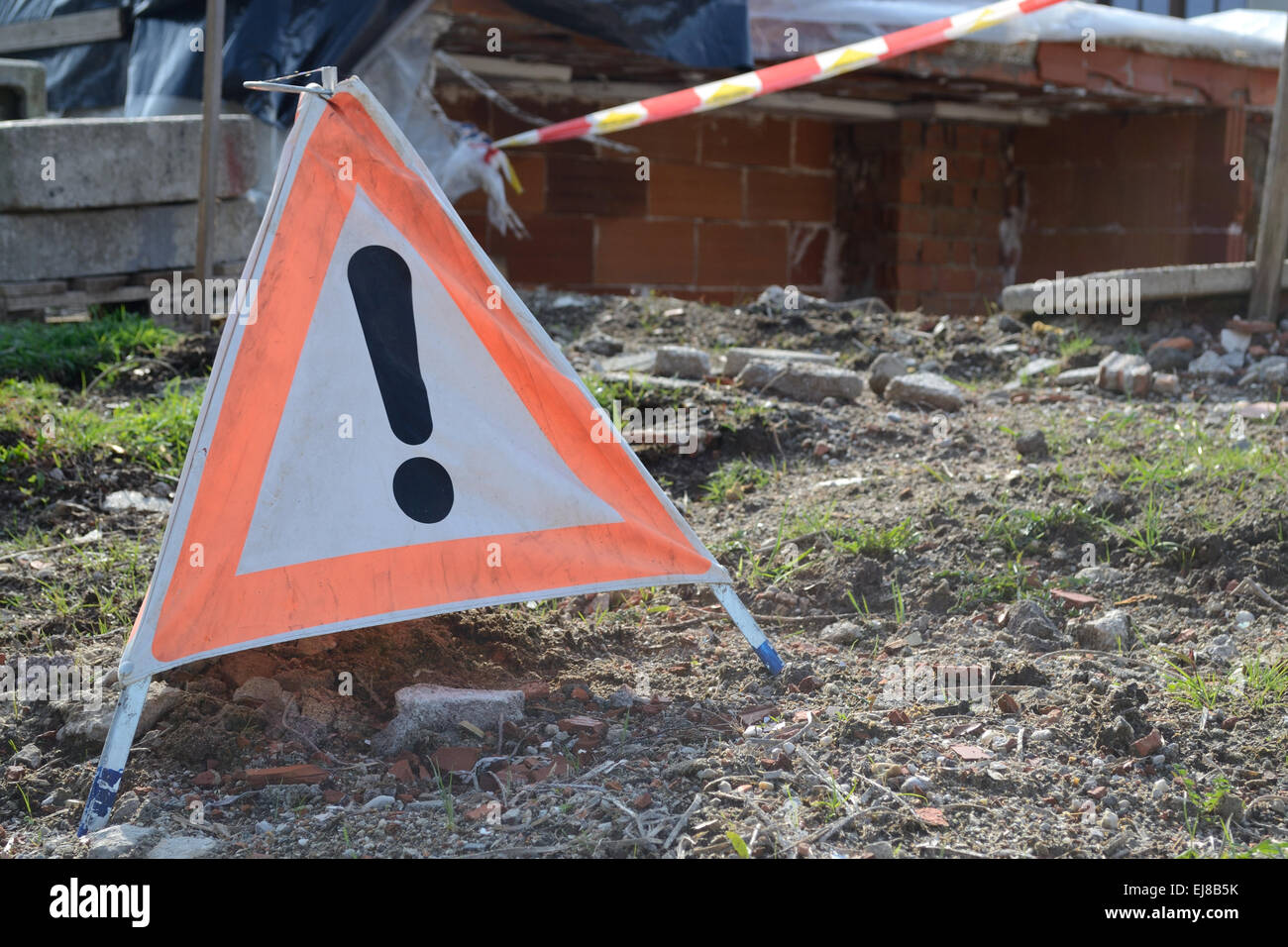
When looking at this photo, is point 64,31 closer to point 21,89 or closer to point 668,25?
point 21,89

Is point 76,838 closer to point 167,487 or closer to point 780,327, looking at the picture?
point 167,487

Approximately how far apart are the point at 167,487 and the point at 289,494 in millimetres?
1738

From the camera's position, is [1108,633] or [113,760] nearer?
[113,760]

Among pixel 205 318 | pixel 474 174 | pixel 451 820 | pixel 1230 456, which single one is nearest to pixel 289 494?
pixel 451 820

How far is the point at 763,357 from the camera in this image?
4.97 meters

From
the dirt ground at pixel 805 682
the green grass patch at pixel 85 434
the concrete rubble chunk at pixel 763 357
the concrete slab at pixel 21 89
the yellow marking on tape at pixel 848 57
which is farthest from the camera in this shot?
the concrete slab at pixel 21 89

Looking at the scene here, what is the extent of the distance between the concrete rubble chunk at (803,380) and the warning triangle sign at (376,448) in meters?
2.23

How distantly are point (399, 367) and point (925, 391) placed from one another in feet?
9.11

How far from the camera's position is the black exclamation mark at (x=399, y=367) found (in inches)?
91.2

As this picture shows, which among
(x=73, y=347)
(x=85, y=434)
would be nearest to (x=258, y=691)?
(x=85, y=434)

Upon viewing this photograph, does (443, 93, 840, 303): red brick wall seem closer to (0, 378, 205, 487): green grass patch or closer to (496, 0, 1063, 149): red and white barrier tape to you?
(496, 0, 1063, 149): red and white barrier tape

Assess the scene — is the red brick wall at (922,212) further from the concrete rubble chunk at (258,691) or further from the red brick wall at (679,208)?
the concrete rubble chunk at (258,691)

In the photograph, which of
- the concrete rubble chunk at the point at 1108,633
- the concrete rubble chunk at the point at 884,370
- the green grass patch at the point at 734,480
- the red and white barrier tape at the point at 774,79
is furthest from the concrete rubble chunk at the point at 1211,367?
the concrete rubble chunk at the point at 1108,633
